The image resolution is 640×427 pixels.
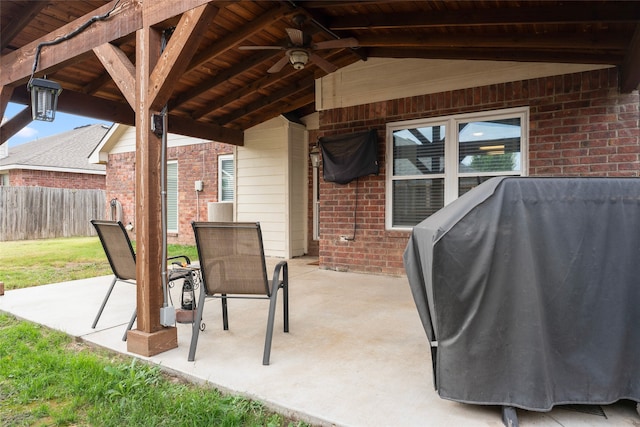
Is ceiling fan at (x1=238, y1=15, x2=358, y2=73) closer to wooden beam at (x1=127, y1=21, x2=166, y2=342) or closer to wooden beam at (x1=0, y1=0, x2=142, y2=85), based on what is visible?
wooden beam at (x1=0, y1=0, x2=142, y2=85)

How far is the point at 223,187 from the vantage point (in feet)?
30.2

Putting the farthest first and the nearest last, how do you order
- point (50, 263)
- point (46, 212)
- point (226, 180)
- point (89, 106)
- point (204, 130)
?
1. point (46, 212)
2. point (226, 180)
3. point (50, 263)
4. point (204, 130)
5. point (89, 106)

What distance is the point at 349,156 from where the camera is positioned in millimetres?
5883

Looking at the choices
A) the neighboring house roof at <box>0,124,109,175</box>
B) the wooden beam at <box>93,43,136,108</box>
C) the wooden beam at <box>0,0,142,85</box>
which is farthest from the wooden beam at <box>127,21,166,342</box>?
the neighboring house roof at <box>0,124,109,175</box>

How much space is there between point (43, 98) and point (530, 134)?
544 cm

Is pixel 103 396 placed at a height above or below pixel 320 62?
below

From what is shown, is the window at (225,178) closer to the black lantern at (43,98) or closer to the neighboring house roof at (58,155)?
the black lantern at (43,98)

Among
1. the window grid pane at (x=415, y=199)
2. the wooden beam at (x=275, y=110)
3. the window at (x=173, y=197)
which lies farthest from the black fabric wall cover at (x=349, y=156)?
the window at (x=173, y=197)

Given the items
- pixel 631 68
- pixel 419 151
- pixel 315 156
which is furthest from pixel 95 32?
pixel 631 68

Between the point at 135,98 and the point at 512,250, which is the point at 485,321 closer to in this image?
the point at 512,250

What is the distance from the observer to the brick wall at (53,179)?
1434 centimetres

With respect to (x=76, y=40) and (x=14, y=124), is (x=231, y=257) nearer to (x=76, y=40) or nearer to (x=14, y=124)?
(x=76, y=40)

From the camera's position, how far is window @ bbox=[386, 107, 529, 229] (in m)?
4.89

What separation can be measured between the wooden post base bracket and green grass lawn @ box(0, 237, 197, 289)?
347 cm
